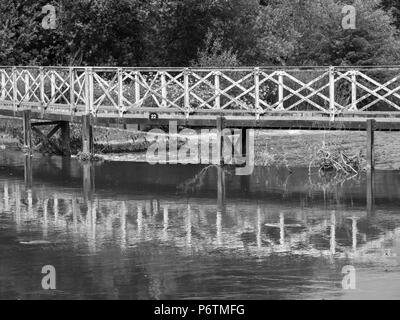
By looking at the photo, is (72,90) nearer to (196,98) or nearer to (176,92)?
(196,98)

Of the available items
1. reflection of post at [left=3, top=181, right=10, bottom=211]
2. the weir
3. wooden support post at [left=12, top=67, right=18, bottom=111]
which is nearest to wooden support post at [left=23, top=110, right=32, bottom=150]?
the weir

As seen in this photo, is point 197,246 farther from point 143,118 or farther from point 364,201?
point 143,118

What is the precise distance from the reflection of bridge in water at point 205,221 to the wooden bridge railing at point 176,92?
253 centimetres

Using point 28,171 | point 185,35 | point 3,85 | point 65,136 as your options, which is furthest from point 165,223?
point 185,35

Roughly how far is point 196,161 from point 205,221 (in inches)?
319

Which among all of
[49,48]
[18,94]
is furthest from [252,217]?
[49,48]

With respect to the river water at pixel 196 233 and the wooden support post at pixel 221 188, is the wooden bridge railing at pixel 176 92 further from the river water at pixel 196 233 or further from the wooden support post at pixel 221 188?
the river water at pixel 196 233

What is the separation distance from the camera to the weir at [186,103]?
22567mm

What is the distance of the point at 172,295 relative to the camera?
12.1 m

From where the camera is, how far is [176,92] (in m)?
30.1

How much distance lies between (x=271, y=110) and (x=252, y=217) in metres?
6.17

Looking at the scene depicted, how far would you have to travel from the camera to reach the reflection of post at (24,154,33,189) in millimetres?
21920

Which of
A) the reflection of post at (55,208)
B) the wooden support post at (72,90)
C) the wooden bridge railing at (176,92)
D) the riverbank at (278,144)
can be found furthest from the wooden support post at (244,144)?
the reflection of post at (55,208)

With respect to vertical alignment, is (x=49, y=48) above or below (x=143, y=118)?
above
